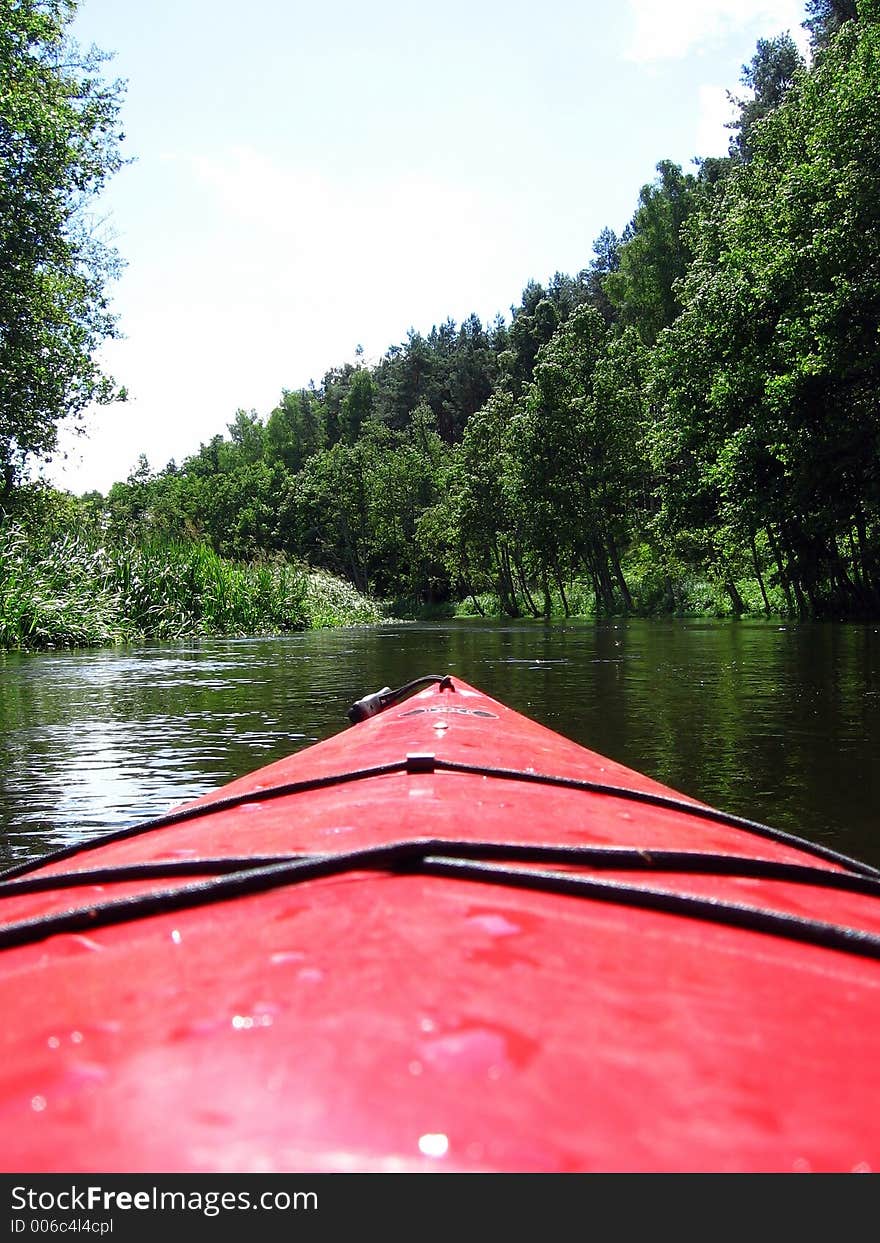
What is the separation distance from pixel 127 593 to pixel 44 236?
281 inches

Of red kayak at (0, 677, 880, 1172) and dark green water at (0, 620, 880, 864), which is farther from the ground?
red kayak at (0, 677, 880, 1172)

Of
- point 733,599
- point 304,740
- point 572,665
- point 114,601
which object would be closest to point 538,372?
point 733,599

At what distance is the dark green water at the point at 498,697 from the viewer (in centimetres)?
425

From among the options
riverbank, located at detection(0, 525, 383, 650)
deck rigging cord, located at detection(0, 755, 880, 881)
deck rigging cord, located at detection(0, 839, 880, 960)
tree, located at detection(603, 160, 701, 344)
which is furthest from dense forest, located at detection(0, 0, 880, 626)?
deck rigging cord, located at detection(0, 839, 880, 960)

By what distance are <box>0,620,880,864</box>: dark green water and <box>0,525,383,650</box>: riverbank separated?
1824 mm

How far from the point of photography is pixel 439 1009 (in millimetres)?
862

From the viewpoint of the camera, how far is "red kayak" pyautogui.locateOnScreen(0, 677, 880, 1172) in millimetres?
707

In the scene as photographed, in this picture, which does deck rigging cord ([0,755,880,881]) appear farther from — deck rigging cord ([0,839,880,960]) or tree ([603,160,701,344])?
tree ([603,160,701,344])

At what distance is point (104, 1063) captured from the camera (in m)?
0.81

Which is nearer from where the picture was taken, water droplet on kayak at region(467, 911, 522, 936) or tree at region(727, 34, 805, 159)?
water droplet on kayak at region(467, 911, 522, 936)

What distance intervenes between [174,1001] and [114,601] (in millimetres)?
17366

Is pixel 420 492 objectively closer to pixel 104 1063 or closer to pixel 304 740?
pixel 304 740

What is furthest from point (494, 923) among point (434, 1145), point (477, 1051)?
point (434, 1145)
